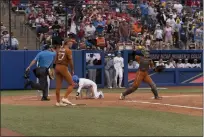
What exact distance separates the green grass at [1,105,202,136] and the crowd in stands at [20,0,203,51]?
11417 mm

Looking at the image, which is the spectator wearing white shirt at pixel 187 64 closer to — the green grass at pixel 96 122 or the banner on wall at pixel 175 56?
the banner on wall at pixel 175 56

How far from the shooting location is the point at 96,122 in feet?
35.0

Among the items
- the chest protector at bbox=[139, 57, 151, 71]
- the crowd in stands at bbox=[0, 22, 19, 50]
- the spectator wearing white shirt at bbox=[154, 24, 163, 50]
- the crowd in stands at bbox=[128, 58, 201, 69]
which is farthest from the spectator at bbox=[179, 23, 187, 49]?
the chest protector at bbox=[139, 57, 151, 71]

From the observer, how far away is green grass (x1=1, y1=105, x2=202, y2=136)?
A: 935cm

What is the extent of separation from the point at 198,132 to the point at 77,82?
7.50 meters

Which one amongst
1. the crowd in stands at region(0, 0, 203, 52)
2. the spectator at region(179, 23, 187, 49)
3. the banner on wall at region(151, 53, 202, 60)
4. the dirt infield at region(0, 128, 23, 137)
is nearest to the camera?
the dirt infield at region(0, 128, 23, 137)

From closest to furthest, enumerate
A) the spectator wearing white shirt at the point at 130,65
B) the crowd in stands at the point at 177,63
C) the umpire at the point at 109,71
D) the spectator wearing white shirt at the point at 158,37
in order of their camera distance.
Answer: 1. the umpire at the point at 109,71
2. the spectator wearing white shirt at the point at 130,65
3. the crowd in stands at the point at 177,63
4. the spectator wearing white shirt at the point at 158,37

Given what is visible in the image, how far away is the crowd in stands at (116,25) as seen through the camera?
83.3 ft

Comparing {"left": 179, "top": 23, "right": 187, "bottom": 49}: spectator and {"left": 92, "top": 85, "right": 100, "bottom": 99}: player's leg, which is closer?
{"left": 92, "top": 85, "right": 100, "bottom": 99}: player's leg

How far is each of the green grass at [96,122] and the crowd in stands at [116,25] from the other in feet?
37.5

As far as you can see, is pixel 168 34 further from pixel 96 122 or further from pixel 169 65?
pixel 96 122

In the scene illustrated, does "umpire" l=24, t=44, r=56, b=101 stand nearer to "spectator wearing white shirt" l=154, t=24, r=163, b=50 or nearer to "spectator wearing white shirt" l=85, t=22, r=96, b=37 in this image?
"spectator wearing white shirt" l=85, t=22, r=96, b=37

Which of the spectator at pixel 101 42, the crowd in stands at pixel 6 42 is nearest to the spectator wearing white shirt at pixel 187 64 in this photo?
the spectator at pixel 101 42

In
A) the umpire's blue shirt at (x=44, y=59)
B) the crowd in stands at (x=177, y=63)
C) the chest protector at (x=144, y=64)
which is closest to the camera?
the umpire's blue shirt at (x=44, y=59)
